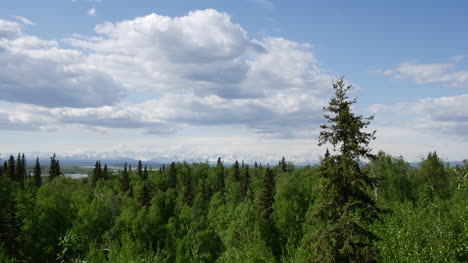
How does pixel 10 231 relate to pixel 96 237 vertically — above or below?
above

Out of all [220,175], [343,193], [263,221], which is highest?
[343,193]

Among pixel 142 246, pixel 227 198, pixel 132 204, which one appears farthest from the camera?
pixel 227 198

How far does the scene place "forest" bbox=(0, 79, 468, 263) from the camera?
22094 millimetres

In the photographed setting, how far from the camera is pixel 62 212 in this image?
65625 millimetres

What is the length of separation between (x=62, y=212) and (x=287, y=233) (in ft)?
140

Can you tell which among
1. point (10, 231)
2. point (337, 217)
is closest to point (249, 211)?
point (10, 231)

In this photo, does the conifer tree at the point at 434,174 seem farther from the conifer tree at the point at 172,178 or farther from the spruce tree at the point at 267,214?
the conifer tree at the point at 172,178

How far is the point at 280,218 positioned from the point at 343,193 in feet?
182

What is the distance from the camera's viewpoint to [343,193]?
74.0ft

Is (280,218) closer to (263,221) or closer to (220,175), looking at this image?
(263,221)

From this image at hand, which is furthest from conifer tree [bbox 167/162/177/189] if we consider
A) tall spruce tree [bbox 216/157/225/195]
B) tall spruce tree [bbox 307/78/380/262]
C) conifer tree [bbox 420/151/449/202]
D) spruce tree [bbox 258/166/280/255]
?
tall spruce tree [bbox 307/78/380/262]

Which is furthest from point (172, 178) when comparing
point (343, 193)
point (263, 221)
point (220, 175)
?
point (343, 193)

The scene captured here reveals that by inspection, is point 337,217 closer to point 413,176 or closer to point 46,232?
point 46,232

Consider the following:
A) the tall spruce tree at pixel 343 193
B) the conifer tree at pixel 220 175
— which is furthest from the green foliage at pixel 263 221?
the conifer tree at pixel 220 175
